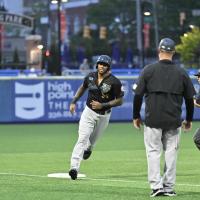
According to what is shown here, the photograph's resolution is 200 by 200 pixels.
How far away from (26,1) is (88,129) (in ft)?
394

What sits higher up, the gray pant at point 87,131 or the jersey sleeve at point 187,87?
the jersey sleeve at point 187,87

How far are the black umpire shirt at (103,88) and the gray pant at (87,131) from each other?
0.18 meters

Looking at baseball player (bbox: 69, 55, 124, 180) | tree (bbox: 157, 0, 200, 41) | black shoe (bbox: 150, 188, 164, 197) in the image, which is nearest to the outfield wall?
baseball player (bbox: 69, 55, 124, 180)

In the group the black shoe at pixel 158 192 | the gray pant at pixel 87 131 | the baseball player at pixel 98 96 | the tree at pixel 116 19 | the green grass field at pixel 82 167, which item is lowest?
the green grass field at pixel 82 167

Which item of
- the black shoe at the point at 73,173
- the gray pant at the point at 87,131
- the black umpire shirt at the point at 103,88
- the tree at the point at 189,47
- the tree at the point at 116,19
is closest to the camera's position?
the black shoe at the point at 73,173

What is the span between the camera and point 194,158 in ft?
58.2

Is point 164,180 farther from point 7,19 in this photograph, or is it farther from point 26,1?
point 26,1

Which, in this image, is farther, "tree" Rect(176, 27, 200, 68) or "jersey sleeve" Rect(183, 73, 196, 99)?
"tree" Rect(176, 27, 200, 68)

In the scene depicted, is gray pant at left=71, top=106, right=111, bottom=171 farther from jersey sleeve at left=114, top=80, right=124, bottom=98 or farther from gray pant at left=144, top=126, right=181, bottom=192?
gray pant at left=144, top=126, right=181, bottom=192

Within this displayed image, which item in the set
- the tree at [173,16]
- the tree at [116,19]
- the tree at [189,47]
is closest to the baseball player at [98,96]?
the tree at [189,47]

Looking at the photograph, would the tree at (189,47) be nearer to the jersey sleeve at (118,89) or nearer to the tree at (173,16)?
the tree at (173,16)

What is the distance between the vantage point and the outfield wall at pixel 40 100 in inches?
1179

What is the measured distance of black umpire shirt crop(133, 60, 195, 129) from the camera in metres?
10.6

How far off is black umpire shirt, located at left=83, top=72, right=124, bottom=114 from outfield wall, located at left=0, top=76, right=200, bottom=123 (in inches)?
643
